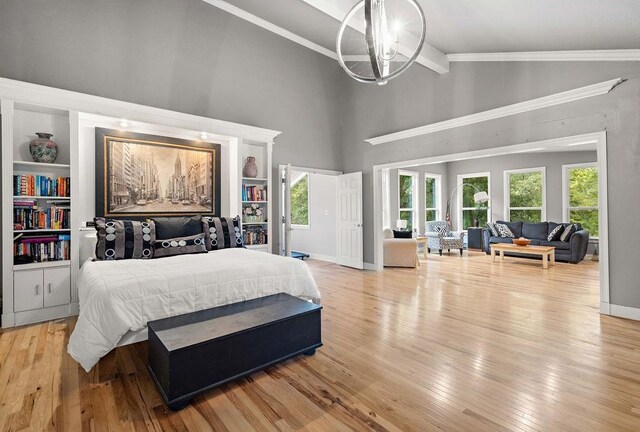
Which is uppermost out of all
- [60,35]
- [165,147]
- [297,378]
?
[60,35]

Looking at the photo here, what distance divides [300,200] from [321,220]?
1.19 meters

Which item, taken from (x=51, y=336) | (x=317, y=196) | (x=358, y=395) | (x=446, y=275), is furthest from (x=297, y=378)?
(x=317, y=196)

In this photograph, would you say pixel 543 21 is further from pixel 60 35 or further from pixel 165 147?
pixel 60 35

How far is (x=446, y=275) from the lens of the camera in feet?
18.7

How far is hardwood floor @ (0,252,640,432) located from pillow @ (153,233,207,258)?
1097 millimetres

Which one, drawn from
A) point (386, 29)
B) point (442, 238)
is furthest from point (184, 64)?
point (442, 238)

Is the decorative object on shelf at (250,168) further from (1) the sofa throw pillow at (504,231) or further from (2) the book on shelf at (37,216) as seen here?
(1) the sofa throw pillow at (504,231)

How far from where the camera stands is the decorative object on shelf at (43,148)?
11.2 ft

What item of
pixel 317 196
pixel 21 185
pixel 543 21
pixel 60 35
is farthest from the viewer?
pixel 317 196

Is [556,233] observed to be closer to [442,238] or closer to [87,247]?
[442,238]

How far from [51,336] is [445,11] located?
16.9ft

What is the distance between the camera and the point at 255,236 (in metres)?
5.20

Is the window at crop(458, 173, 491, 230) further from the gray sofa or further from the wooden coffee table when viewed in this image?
the wooden coffee table

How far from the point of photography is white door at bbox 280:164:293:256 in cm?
543
